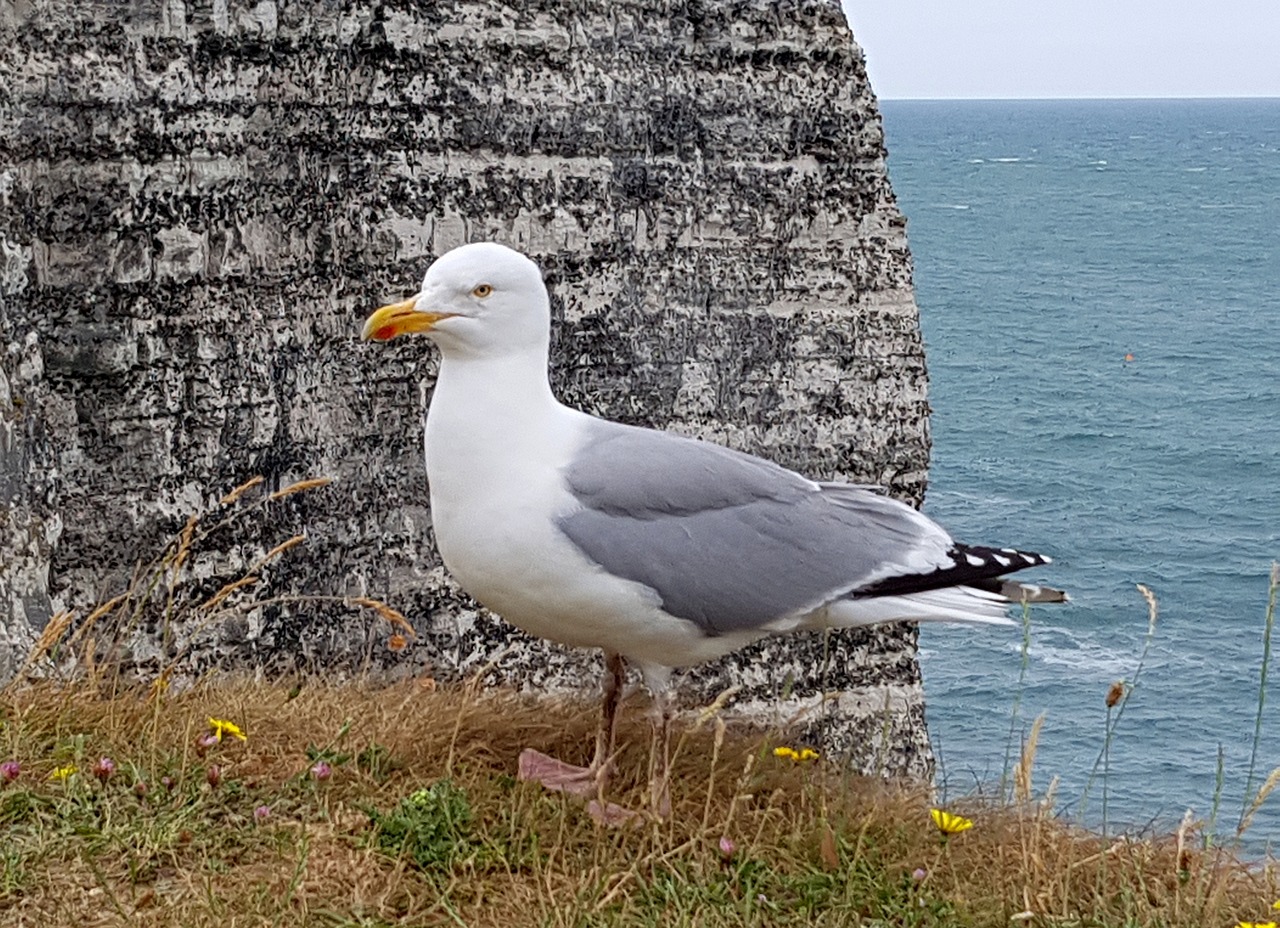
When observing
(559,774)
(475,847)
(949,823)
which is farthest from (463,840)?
(949,823)

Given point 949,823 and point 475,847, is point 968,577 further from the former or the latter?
point 475,847

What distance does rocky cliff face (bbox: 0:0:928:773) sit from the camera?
23.3 feet

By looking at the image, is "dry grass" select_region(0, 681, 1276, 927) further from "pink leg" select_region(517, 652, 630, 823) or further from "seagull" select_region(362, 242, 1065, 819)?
"seagull" select_region(362, 242, 1065, 819)

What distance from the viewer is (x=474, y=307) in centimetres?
500

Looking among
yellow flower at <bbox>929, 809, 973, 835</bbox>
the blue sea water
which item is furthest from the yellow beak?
the blue sea water

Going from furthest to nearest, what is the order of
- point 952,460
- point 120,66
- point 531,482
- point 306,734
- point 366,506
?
point 952,460 → point 366,506 → point 120,66 → point 306,734 → point 531,482

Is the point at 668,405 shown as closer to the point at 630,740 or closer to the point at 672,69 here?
the point at 672,69

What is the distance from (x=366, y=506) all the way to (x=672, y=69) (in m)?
2.68

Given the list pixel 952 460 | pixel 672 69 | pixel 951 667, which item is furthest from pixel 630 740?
pixel 952 460

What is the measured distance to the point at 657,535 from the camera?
5043 millimetres

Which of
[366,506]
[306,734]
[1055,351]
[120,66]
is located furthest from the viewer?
[1055,351]

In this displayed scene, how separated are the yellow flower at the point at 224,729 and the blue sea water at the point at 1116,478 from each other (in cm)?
234

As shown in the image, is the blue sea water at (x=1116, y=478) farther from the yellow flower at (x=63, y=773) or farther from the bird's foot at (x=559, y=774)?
the yellow flower at (x=63, y=773)

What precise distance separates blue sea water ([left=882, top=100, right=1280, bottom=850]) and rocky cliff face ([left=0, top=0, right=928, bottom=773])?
93.0 inches
